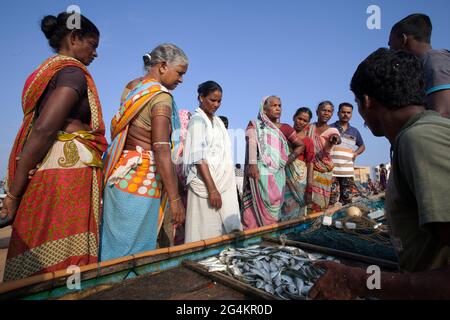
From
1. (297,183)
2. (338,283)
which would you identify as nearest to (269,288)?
(338,283)

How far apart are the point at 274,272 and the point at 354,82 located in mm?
1469

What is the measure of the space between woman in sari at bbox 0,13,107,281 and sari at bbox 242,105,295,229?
9.36ft

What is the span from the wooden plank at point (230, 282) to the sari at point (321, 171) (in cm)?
419

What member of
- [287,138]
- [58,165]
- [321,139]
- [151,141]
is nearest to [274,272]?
[151,141]

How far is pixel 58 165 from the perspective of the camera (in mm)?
2111

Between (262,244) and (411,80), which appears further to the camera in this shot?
(262,244)

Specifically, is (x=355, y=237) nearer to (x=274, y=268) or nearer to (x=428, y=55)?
(x=274, y=268)

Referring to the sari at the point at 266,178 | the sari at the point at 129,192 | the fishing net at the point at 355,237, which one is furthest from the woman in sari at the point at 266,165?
the sari at the point at 129,192

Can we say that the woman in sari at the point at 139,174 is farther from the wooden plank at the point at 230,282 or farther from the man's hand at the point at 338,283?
the man's hand at the point at 338,283

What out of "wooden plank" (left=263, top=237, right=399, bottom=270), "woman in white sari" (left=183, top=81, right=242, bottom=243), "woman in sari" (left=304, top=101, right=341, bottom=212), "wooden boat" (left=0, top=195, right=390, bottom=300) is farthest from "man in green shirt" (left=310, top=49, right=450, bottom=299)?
"woman in sari" (left=304, top=101, right=341, bottom=212)

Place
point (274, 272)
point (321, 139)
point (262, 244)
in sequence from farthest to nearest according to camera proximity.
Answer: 1. point (321, 139)
2. point (262, 244)
3. point (274, 272)

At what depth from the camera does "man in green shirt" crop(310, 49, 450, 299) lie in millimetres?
969

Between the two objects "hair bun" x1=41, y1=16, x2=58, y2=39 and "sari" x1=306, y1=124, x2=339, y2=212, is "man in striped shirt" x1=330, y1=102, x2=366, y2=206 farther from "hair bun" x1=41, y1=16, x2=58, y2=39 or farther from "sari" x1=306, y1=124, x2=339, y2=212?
"hair bun" x1=41, y1=16, x2=58, y2=39

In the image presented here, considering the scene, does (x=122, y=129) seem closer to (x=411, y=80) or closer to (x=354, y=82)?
(x=354, y=82)
